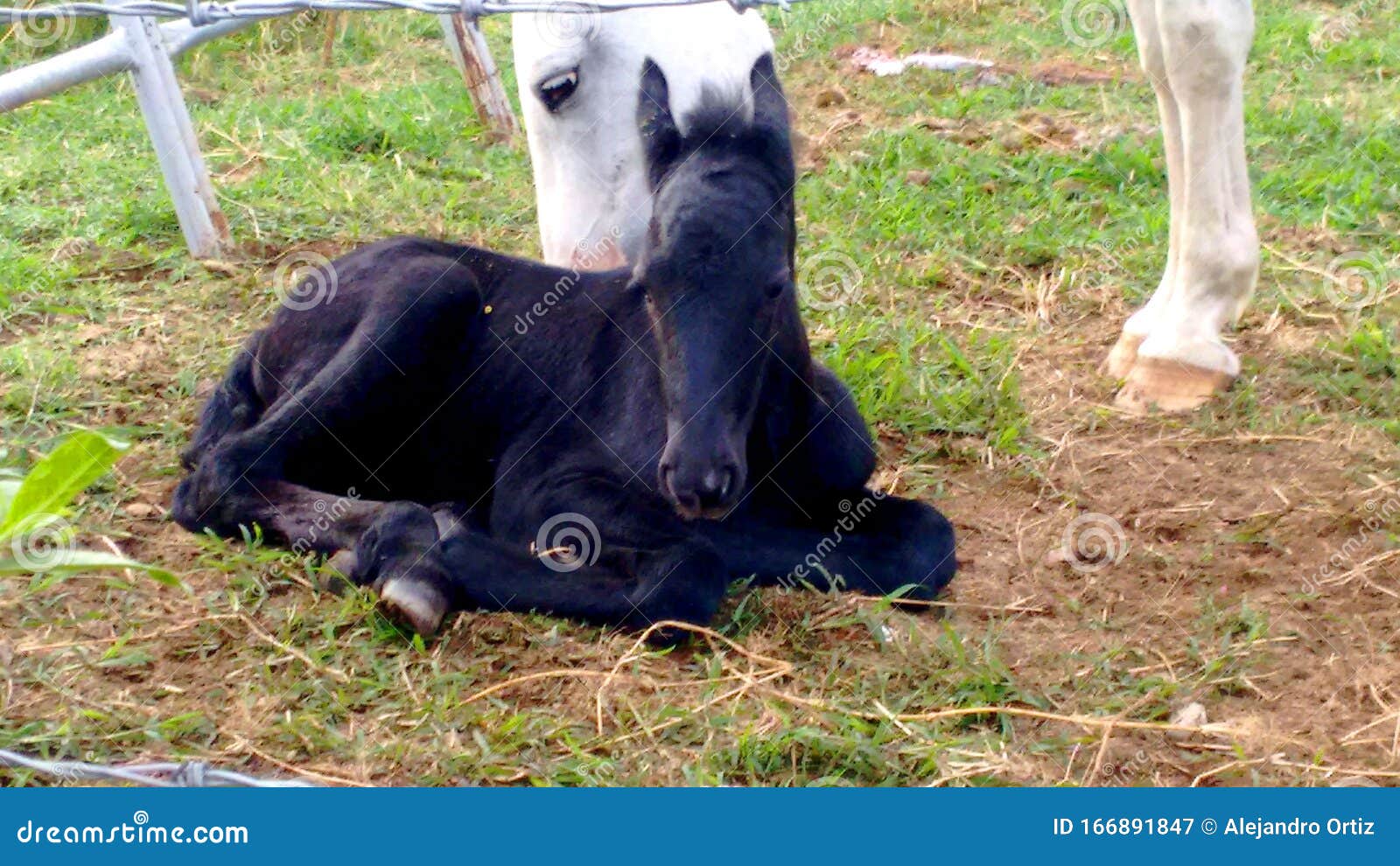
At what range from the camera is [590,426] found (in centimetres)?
392

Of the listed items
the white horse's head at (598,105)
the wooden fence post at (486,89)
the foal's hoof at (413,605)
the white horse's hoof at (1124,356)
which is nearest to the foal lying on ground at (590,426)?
the foal's hoof at (413,605)

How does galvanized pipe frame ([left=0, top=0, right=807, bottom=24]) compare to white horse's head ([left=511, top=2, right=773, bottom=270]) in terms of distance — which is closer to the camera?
galvanized pipe frame ([left=0, top=0, right=807, bottom=24])

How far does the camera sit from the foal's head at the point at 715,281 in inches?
126

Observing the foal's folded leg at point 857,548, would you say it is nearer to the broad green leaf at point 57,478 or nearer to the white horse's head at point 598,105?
the white horse's head at point 598,105

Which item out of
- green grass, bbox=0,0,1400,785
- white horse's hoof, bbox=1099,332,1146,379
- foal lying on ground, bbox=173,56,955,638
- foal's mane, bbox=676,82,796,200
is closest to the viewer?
green grass, bbox=0,0,1400,785

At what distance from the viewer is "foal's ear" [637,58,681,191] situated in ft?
11.5

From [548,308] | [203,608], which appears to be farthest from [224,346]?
[203,608]

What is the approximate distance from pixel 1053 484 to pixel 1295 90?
4.05 m

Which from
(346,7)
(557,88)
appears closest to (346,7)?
(346,7)

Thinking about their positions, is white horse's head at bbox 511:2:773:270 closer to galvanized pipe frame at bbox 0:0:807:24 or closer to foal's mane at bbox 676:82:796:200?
galvanized pipe frame at bbox 0:0:807:24

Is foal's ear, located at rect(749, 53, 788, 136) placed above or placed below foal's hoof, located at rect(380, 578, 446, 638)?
above

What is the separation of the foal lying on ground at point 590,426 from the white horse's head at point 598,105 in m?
0.12

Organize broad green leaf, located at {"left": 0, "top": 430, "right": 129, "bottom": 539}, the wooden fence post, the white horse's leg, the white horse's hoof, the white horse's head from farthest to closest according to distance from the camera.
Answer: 1. the wooden fence post
2. the white horse's hoof
3. the white horse's leg
4. the white horse's head
5. broad green leaf, located at {"left": 0, "top": 430, "right": 129, "bottom": 539}

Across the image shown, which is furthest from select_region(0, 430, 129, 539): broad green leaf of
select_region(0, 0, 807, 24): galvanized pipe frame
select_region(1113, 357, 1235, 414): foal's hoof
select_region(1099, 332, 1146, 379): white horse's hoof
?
select_region(1099, 332, 1146, 379): white horse's hoof
